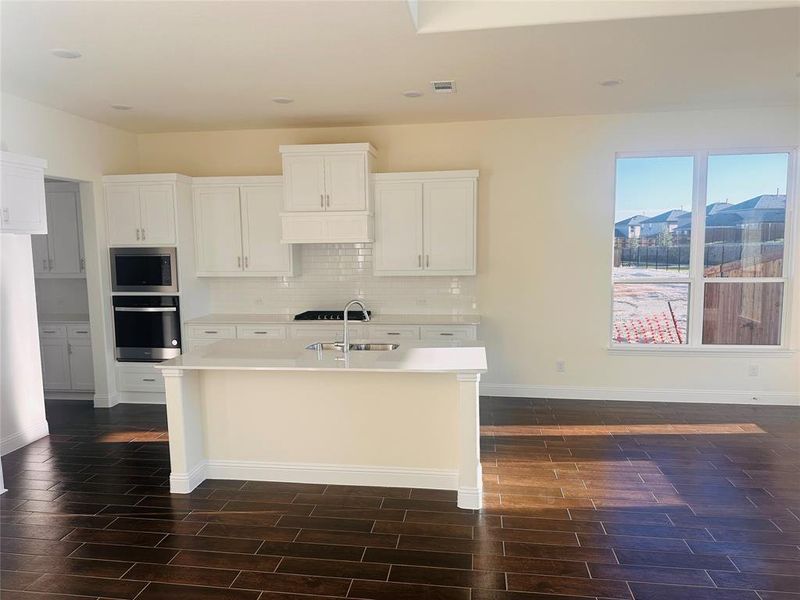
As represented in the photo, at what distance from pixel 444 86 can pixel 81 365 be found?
4722mm

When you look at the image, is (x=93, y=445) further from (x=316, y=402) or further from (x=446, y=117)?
(x=446, y=117)

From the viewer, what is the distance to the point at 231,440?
3.93 m

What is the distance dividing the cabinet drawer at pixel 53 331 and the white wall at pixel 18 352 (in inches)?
47.8

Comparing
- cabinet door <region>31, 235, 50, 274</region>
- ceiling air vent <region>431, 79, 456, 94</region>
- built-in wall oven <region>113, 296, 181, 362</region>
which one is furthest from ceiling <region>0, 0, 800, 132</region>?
built-in wall oven <region>113, 296, 181, 362</region>

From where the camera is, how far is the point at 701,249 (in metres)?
5.55

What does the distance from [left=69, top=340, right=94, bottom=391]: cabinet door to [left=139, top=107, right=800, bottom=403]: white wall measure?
10.1ft

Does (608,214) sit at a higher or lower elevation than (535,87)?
lower

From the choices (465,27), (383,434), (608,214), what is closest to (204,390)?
(383,434)

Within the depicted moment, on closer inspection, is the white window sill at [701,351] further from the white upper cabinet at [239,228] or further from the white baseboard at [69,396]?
the white baseboard at [69,396]

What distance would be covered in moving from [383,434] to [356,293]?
254 cm

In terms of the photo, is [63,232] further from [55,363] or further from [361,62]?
[361,62]

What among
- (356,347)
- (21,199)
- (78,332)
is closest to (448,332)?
(356,347)

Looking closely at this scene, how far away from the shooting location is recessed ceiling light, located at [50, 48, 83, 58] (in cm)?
353

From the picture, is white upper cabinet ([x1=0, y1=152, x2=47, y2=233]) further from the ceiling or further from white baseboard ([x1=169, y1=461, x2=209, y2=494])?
white baseboard ([x1=169, y1=461, x2=209, y2=494])
